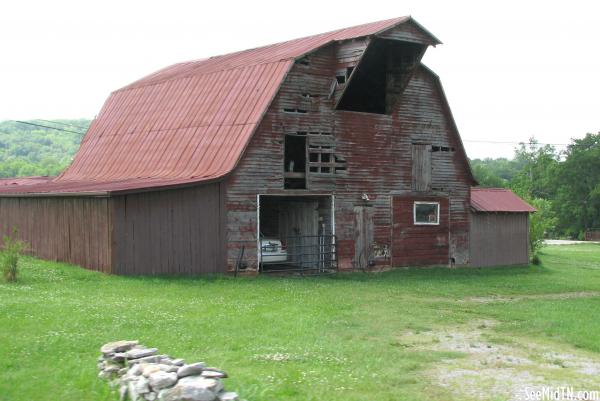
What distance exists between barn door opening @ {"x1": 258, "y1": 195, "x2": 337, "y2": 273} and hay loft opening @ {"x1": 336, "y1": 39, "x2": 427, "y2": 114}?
389 centimetres

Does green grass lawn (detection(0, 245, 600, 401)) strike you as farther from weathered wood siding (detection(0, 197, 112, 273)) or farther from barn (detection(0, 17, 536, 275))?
barn (detection(0, 17, 536, 275))

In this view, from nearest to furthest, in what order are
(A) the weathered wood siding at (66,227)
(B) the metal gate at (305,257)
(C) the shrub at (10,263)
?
(C) the shrub at (10,263) < (A) the weathered wood siding at (66,227) < (B) the metal gate at (305,257)

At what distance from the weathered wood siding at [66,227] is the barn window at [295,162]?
6.47 metres

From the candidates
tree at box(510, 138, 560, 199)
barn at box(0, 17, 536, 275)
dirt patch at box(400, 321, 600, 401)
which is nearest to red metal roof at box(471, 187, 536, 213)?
barn at box(0, 17, 536, 275)

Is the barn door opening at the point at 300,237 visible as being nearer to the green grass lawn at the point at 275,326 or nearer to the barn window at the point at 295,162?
the barn window at the point at 295,162

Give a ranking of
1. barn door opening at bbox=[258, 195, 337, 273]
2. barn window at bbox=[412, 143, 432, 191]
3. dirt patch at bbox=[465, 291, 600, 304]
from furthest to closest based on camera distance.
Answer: barn window at bbox=[412, 143, 432, 191] → barn door opening at bbox=[258, 195, 337, 273] → dirt patch at bbox=[465, 291, 600, 304]

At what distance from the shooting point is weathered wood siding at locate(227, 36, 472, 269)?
25.1 m

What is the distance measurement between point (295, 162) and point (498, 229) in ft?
32.3

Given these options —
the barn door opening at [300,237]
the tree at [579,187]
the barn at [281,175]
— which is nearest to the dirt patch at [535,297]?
the barn door opening at [300,237]

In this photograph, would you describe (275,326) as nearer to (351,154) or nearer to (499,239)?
(351,154)

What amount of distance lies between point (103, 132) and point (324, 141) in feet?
41.3

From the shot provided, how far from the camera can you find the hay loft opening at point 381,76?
2781cm

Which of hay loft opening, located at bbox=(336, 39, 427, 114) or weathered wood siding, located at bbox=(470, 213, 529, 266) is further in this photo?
weathered wood siding, located at bbox=(470, 213, 529, 266)

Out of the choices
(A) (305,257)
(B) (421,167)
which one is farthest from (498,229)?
(A) (305,257)
